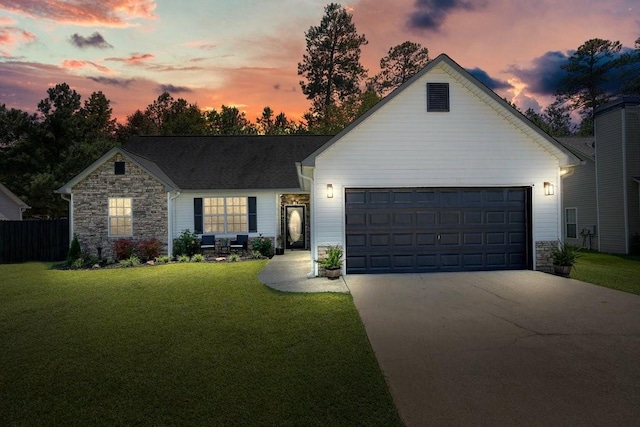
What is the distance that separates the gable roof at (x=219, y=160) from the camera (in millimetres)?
16266

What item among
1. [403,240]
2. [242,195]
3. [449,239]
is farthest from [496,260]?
[242,195]

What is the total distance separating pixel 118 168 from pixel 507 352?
49.9 ft

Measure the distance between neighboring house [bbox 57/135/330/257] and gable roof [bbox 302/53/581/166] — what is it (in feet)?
11.0

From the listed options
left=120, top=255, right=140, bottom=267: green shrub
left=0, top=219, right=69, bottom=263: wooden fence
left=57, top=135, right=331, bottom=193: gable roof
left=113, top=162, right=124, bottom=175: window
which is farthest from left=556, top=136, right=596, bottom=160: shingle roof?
left=0, top=219, right=69, bottom=263: wooden fence

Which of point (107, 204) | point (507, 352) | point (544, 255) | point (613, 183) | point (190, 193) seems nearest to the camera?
point (507, 352)

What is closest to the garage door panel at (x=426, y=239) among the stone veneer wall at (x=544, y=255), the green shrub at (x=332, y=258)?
the green shrub at (x=332, y=258)

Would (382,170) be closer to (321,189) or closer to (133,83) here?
(321,189)

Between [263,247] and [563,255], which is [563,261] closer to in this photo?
[563,255]

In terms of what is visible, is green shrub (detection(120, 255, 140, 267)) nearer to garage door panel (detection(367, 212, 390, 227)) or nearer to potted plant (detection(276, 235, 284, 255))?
potted plant (detection(276, 235, 284, 255))

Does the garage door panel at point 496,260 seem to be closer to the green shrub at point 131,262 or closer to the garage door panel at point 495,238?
the garage door panel at point 495,238

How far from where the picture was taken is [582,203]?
19.0 m

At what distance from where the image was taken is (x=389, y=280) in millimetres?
9992

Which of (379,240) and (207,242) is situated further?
(207,242)

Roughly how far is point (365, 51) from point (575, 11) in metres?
22.3
